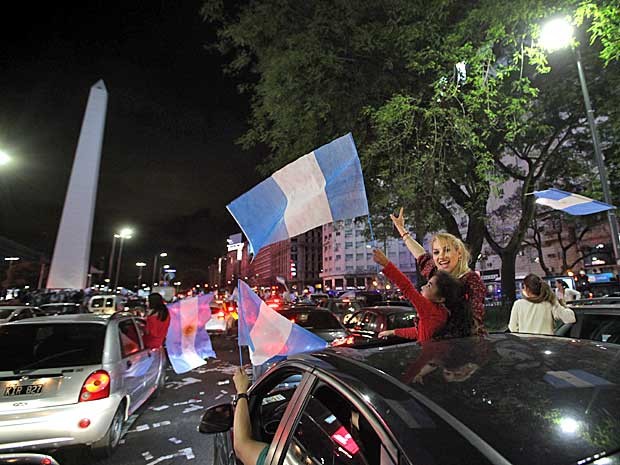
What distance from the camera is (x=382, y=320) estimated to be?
327 inches

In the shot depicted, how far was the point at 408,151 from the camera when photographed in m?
10.0

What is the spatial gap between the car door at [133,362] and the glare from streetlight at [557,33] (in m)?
8.89

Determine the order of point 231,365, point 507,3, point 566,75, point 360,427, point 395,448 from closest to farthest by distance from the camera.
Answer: point 395,448 → point 360,427 → point 507,3 → point 231,365 → point 566,75

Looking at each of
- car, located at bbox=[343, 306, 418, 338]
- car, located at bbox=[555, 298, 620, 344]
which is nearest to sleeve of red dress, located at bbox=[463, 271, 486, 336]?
car, located at bbox=[555, 298, 620, 344]

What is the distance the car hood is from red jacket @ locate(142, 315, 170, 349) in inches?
218

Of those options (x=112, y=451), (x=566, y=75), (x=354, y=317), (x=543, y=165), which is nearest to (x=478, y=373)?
(x=112, y=451)

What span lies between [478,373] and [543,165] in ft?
52.3

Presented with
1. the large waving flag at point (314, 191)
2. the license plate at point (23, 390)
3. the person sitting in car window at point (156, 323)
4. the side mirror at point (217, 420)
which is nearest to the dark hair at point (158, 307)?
the person sitting in car window at point (156, 323)

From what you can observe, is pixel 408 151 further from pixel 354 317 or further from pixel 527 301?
pixel 527 301

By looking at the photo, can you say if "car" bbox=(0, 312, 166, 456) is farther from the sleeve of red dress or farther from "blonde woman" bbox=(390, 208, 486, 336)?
the sleeve of red dress

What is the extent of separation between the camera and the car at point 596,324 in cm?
377

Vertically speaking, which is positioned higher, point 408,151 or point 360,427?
point 408,151

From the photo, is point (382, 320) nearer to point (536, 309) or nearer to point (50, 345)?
point (536, 309)

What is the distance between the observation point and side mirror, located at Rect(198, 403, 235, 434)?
2172 millimetres
